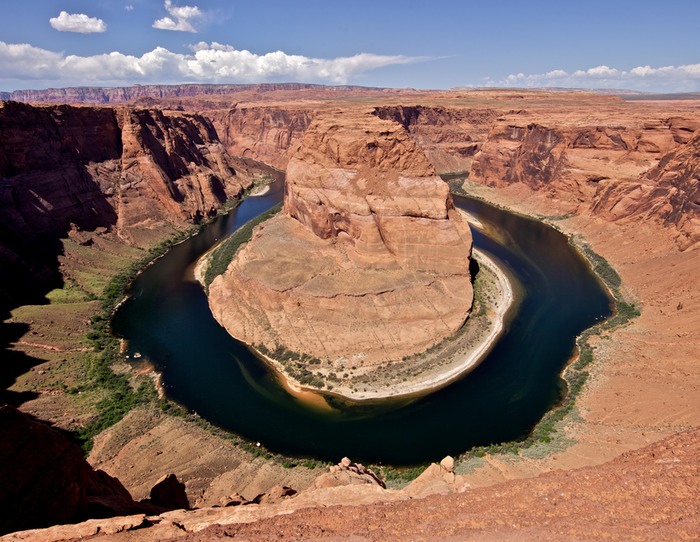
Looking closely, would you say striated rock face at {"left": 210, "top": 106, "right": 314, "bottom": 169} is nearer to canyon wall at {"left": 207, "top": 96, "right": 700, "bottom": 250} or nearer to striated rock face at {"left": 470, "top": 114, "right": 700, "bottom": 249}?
canyon wall at {"left": 207, "top": 96, "right": 700, "bottom": 250}

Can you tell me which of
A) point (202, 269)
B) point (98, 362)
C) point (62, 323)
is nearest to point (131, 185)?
point (202, 269)

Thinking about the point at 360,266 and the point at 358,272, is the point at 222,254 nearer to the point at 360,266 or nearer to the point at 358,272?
the point at 360,266

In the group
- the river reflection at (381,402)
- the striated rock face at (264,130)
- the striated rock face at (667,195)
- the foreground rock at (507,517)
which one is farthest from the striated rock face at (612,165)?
the striated rock face at (264,130)

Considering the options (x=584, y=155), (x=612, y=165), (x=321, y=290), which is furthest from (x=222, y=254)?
(x=584, y=155)

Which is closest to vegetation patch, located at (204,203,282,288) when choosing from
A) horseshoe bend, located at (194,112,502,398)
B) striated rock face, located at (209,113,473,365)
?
horseshoe bend, located at (194,112,502,398)

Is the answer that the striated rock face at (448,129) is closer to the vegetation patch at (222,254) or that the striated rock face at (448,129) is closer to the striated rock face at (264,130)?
the striated rock face at (264,130)
